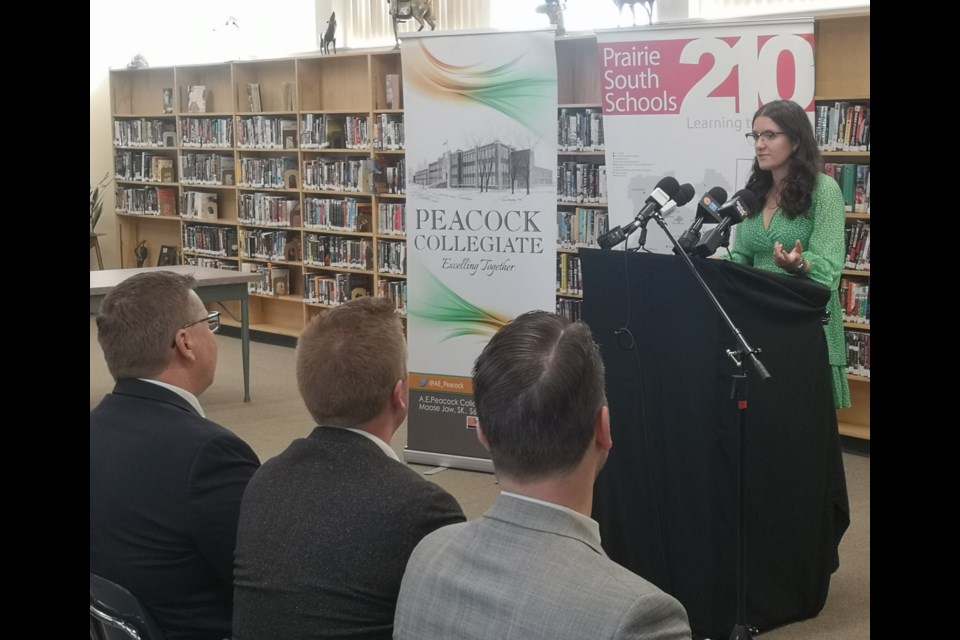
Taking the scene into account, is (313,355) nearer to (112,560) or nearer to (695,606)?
(112,560)

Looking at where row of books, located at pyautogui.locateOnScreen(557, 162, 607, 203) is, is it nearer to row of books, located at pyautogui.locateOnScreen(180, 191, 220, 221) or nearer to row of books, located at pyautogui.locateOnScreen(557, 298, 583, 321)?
row of books, located at pyautogui.locateOnScreen(557, 298, 583, 321)

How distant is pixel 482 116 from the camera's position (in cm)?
468

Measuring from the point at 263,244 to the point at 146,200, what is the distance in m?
1.88

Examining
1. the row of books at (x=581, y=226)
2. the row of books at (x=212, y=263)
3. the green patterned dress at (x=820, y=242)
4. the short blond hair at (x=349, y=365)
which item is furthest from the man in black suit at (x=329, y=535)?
the row of books at (x=212, y=263)

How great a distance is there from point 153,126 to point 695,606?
27.1 feet

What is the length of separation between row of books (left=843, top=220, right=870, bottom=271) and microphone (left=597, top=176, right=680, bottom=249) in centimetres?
274

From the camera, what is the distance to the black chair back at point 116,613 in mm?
1651

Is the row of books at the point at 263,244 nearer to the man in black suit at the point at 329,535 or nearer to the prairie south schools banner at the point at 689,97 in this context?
the prairie south schools banner at the point at 689,97

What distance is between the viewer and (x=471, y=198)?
4.72 m

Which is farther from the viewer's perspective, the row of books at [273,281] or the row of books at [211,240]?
the row of books at [211,240]

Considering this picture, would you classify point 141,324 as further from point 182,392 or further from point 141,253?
point 141,253

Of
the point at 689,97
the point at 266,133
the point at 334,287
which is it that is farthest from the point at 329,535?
the point at 266,133
